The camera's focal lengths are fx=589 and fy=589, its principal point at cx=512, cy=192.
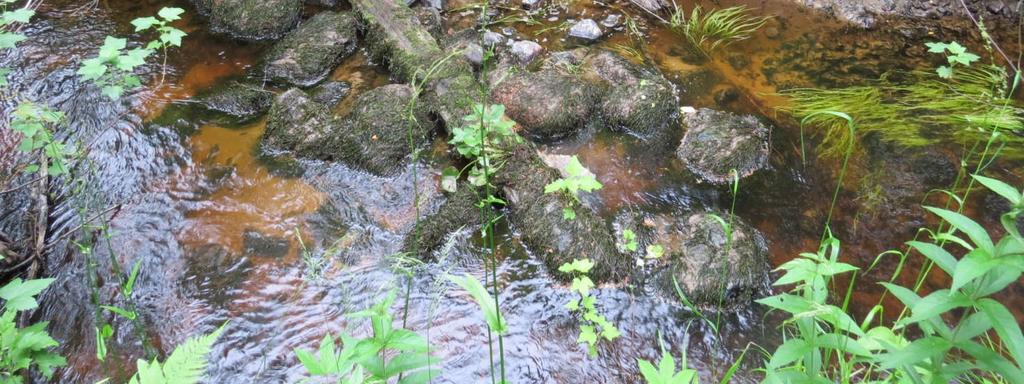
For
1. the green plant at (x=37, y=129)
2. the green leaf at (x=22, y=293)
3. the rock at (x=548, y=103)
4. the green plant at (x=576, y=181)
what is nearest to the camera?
the green leaf at (x=22, y=293)

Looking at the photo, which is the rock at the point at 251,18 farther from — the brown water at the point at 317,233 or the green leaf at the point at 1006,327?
the green leaf at the point at 1006,327

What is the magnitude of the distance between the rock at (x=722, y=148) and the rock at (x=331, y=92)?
8.78 ft

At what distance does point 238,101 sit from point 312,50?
83cm

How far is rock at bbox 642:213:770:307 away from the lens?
10.6ft

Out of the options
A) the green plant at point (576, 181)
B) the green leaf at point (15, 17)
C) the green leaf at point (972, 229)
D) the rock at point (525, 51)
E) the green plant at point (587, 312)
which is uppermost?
the green leaf at point (972, 229)

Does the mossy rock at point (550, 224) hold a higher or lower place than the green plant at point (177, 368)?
lower

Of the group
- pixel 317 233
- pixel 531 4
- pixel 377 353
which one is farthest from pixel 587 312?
pixel 531 4

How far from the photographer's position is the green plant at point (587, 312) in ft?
9.70

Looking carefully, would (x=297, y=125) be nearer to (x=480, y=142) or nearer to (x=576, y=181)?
(x=480, y=142)

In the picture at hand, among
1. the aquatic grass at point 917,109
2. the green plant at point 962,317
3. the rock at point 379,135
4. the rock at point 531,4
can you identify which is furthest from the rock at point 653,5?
the green plant at point 962,317

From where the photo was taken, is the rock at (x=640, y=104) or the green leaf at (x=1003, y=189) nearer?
the green leaf at (x=1003, y=189)

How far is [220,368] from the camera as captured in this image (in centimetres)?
282

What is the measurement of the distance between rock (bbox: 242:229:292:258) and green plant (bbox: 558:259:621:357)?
165 centimetres

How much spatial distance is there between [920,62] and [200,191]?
582 cm
